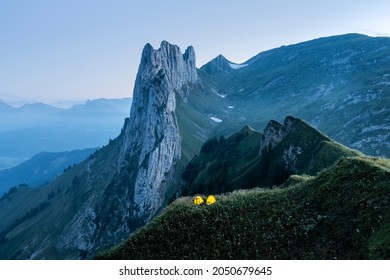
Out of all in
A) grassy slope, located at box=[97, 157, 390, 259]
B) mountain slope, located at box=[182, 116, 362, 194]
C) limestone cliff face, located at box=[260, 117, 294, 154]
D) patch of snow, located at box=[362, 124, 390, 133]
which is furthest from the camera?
patch of snow, located at box=[362, 124, 390, 133]

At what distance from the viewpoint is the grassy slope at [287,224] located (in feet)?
86.7

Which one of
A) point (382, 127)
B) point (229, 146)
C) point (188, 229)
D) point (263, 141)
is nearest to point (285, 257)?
point (188, 229)

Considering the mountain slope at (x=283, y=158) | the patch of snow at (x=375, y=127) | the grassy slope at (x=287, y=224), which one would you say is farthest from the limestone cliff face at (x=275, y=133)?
the patch of snow at (x=375, y=127)

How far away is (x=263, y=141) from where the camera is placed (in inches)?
4040

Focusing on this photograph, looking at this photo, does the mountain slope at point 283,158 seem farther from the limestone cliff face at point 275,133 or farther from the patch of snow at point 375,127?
the patch of snow at point 375,127

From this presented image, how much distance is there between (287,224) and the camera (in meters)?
30.0

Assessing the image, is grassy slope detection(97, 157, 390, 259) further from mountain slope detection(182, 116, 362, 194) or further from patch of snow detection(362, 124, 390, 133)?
patch of snow detection(362, 124, 390, 133)

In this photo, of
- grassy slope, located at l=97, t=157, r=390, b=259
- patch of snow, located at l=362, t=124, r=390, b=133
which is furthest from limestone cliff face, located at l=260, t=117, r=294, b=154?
patch of snow, located at l=362, t=124, r=390, b=133

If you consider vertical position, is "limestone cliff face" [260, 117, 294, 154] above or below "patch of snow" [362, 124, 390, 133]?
above

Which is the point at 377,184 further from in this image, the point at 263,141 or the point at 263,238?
the point at 263,141

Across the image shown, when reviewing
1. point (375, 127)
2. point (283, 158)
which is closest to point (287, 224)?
point (283, 158)

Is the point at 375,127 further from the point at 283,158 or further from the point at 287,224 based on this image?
the point at 287,224

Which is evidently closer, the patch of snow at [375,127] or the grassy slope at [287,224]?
the grassy slope at [287,224]

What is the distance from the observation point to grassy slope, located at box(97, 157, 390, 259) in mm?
26422
